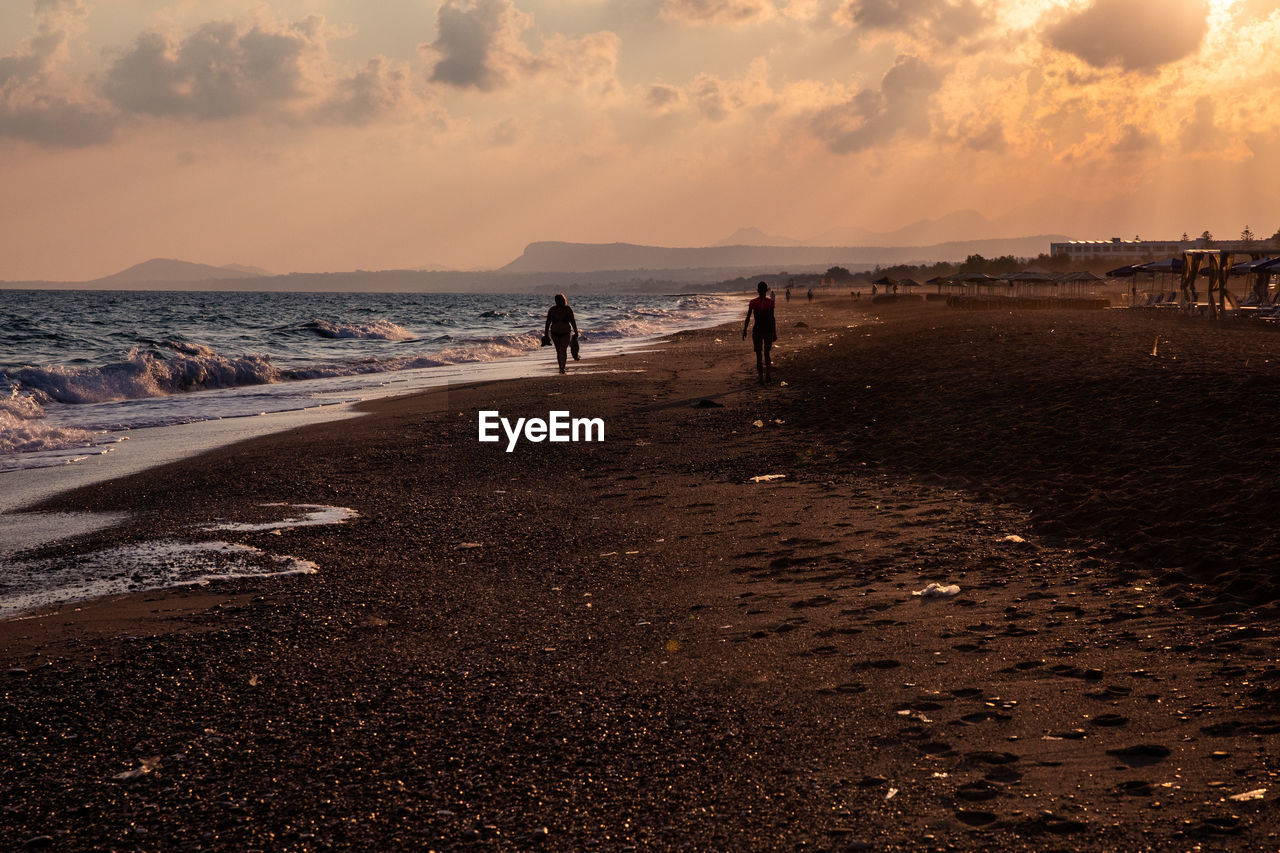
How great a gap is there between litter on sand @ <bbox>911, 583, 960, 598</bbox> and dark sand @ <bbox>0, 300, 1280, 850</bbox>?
142 mm

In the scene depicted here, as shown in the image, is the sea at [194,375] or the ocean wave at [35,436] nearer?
the ocean wave at [35,436]

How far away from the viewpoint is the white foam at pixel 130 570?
708 centimetres

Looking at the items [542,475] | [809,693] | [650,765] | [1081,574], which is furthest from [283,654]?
[542,475]

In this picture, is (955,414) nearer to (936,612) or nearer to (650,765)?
(936,612)

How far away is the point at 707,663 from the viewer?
17.7 feet

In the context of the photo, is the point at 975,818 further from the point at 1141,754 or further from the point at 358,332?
the point at 358,332

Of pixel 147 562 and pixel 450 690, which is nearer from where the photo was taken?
pixel 450 690

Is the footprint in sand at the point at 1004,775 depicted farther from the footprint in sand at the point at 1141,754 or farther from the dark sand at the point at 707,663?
the footprint in sand at the point at 1141,754

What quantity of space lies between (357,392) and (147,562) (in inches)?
662

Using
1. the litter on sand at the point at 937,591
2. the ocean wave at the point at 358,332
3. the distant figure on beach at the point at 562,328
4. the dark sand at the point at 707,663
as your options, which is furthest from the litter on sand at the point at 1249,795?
the ocean wave at the point at 358,332

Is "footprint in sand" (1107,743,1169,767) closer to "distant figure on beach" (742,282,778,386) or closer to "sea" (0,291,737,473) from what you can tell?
"sea" (0,291,737,473)

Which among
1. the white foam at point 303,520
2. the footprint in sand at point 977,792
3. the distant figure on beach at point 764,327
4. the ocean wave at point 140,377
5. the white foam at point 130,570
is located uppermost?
the distant figure on beach at point 764,327

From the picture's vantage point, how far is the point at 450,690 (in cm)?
506

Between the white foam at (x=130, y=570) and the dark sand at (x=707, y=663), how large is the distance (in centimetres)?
35
